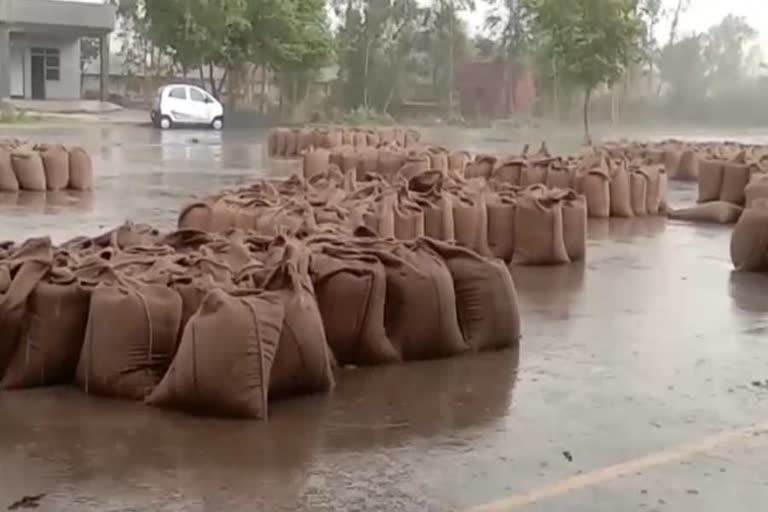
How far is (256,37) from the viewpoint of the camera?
1684 inches

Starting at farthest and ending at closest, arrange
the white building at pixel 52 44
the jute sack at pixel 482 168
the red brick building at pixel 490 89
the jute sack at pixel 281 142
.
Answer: the red brick building at pixel 490 89 → the white building at pixel 52 44 → the jute sack at pixel 281 142 → the jute sack at pixel 482 168

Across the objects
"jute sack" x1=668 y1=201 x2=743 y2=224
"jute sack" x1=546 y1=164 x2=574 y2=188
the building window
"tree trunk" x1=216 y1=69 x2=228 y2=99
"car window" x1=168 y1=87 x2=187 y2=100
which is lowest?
"jute sack" x1=668 y1=201 x2=743 y2=224

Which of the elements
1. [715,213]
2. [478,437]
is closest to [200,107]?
[715,213]

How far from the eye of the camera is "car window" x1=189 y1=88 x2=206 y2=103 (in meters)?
37.8

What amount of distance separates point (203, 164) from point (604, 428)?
17.9 meters

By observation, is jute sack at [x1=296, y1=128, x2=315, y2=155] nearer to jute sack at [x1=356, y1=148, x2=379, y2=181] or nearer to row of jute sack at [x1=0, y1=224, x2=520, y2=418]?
jute sack at [x1=356, y1=148, x2=379, y2=181]

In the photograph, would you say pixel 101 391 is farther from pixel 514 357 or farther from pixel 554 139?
pixel 554 139

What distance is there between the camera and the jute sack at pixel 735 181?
50.9ft

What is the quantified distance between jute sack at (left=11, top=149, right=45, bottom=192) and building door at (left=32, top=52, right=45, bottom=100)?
3197 cm

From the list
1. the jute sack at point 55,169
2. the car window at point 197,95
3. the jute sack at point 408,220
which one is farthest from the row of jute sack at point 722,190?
the car window at point 197,95

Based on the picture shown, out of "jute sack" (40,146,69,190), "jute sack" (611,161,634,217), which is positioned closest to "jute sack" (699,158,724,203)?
"jute sack" (611,161,634,217)

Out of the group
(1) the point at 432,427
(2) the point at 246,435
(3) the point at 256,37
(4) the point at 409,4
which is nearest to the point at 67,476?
(2) the point at 246,435

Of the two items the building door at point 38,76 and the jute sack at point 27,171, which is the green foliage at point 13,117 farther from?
the jute sack at point 27,171

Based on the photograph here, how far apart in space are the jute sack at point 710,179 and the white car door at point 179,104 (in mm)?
23767
